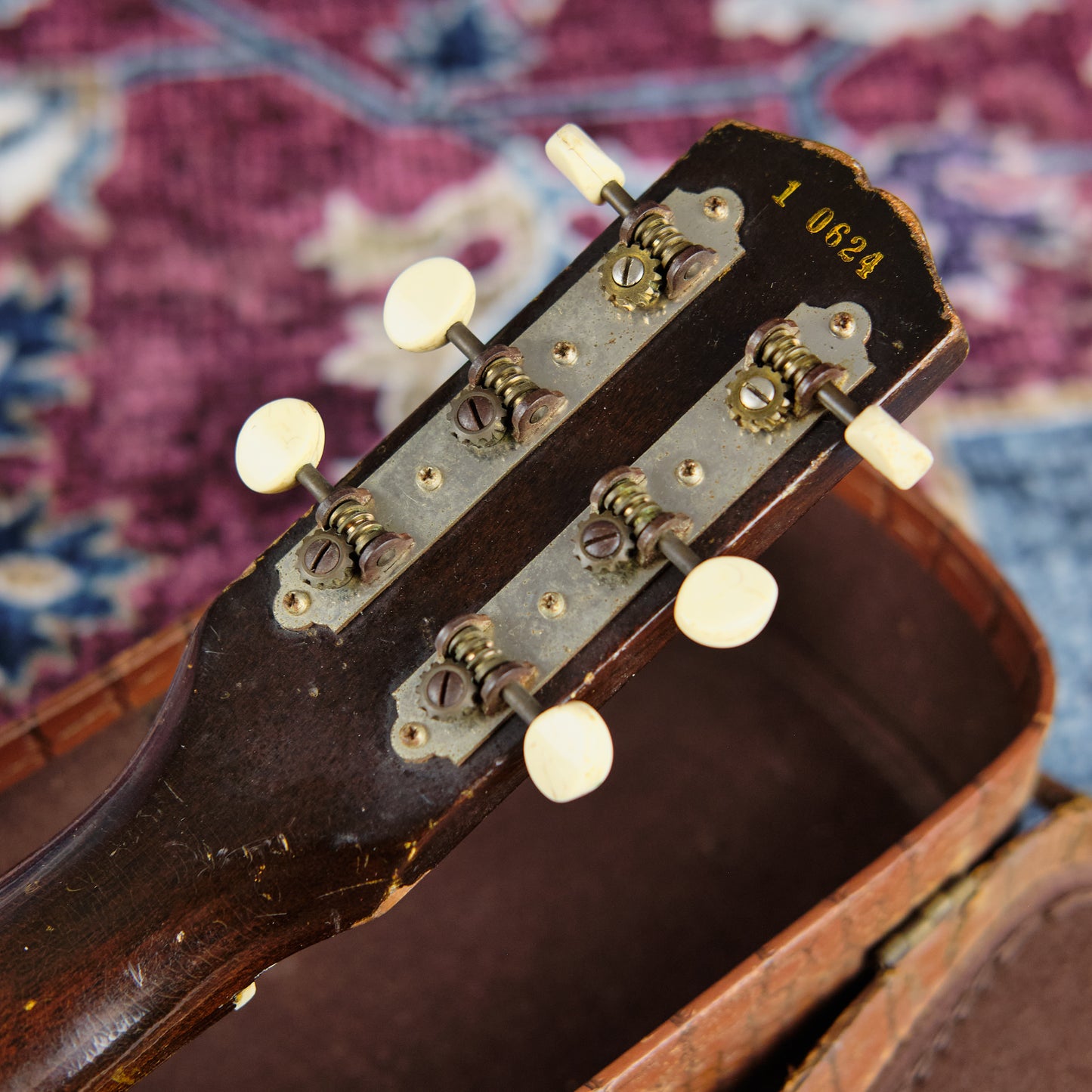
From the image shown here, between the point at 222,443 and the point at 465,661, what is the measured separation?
0.78 meters

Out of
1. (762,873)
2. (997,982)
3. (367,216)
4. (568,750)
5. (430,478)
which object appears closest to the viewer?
(568,750)

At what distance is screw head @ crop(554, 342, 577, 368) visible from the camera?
0.70 metres

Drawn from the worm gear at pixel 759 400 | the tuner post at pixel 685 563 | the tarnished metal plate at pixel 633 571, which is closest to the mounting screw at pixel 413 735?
the tarnished metal plate at pixel 633 571

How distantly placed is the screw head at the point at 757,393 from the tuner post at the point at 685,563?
0.07 metres

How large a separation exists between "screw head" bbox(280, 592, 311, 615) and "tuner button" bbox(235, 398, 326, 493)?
60mm

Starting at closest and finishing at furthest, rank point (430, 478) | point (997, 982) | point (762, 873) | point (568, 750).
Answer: point (568, 750), point (430, 478), point (997, 982), point (762, 873)

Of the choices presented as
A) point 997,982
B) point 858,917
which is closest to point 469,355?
point 858,917

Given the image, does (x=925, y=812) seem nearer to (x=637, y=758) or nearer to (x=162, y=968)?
(x=637, y=758)

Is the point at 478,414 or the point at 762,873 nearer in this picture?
the point at 478,414

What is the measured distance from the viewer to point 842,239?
0.68 m

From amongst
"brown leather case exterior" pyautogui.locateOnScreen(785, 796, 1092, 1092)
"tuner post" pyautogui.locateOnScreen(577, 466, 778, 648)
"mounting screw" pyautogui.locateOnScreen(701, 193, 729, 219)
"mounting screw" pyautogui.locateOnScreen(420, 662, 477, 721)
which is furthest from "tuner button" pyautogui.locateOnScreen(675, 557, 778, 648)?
"brown leather case exterior" pyautogui.locateOnScreen(785, 796, 1092, 1092)

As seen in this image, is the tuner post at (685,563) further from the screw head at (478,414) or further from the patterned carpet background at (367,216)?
the patterned carpet background at (367,216)

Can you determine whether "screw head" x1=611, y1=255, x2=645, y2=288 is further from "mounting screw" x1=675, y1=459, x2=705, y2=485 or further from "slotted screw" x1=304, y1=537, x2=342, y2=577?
"slotted screw" x1=304, y1=537, x2=342, y2=577

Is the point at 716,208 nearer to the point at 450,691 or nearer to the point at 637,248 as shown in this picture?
the point at 637,248
